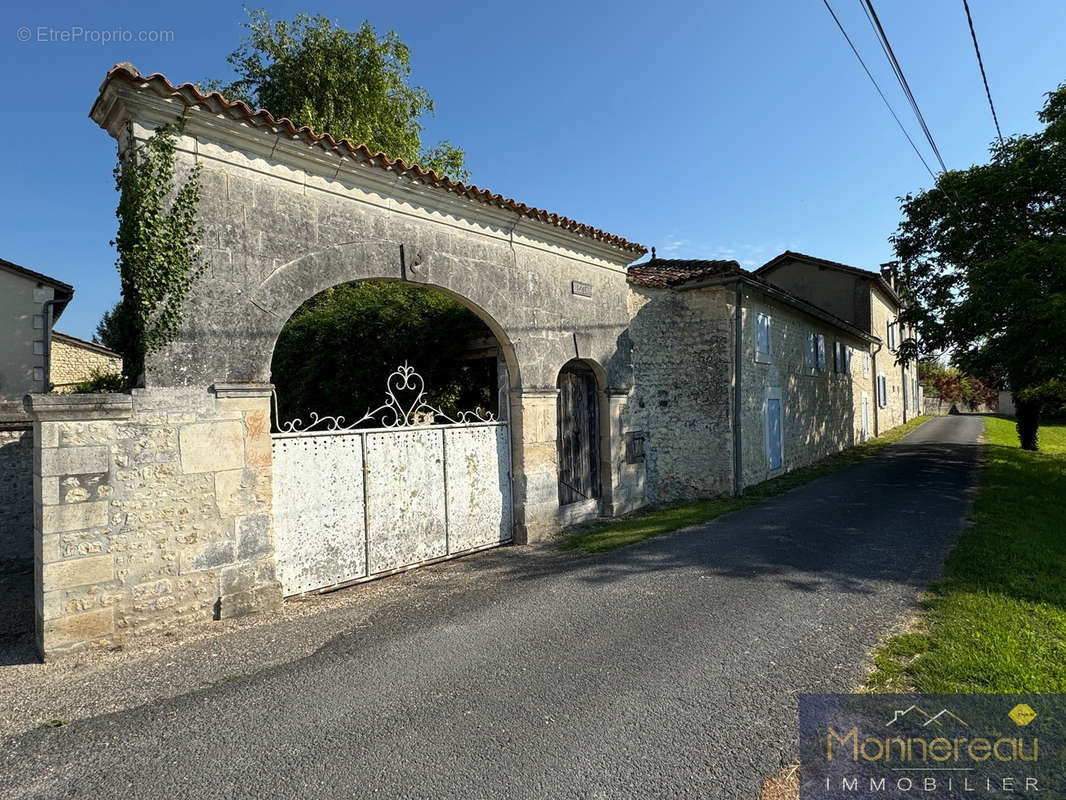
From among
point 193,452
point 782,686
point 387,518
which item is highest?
point 193,452

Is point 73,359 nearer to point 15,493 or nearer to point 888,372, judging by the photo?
point 15,493

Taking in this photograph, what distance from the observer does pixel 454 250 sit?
A: 6.82 metres

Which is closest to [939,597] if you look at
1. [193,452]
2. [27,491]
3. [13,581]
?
[193,452]

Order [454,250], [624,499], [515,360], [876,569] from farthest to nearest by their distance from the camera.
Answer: [624,499]
[515,360]
[454,250]
[876,569]

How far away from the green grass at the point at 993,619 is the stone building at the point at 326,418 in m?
4.31

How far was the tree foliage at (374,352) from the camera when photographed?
969 centimetres

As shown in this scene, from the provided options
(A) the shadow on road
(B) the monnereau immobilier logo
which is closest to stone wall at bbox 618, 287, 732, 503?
(B) the monnereau immobilier logo

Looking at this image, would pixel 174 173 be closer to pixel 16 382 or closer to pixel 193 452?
pixel 193 452

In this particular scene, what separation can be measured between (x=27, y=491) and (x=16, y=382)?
809 cm

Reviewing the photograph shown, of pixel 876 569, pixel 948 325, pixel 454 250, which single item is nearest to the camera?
→ pixel 876 569

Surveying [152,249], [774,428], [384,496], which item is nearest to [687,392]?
[774,428]

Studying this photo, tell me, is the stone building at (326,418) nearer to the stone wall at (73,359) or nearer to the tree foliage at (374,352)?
the tree foliage at (374,352)

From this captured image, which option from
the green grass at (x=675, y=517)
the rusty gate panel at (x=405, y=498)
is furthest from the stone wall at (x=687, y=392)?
the rusty gate panel at (x=405, y=498)

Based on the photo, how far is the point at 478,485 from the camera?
24.0 feet
